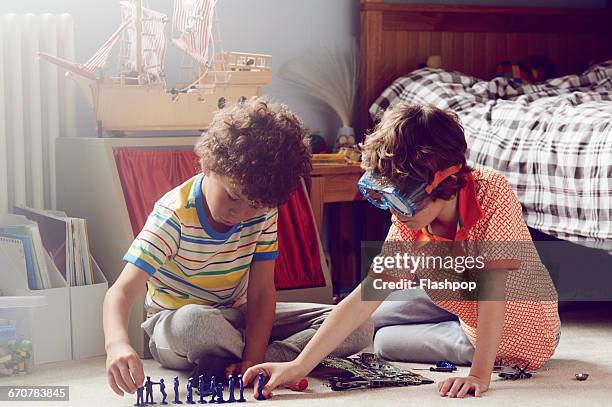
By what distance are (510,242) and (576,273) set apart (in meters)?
1.35

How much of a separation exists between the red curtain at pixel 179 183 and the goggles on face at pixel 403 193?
2.43ft

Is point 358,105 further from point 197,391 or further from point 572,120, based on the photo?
point 197,391

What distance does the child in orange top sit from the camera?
5.49 feet

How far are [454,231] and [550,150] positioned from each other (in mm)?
716

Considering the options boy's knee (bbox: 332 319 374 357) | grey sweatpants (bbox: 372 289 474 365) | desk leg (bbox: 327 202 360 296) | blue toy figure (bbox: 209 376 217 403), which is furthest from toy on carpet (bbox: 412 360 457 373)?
desk leg (bbox: 327 202 360 296)

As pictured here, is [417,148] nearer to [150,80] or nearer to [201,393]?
[201,393]

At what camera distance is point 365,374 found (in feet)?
6.00

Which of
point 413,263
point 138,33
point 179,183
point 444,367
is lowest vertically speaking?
point 444,367

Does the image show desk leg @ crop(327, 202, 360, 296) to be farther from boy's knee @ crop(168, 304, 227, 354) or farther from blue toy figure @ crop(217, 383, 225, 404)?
blue toy figure @ crop(217, 383, 225, 404)

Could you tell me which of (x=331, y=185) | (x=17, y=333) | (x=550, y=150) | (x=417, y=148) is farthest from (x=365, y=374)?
(x=331, y=185)

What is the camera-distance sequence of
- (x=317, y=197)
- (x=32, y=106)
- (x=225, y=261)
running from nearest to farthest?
1. (x=225, y=261)
2. (x=32, y=106)
3. (x=317, y=197)

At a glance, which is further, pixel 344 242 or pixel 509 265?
pixel 344 242

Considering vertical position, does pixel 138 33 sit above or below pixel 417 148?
above

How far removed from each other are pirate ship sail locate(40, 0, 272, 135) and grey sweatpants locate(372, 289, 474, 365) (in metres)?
0.69
